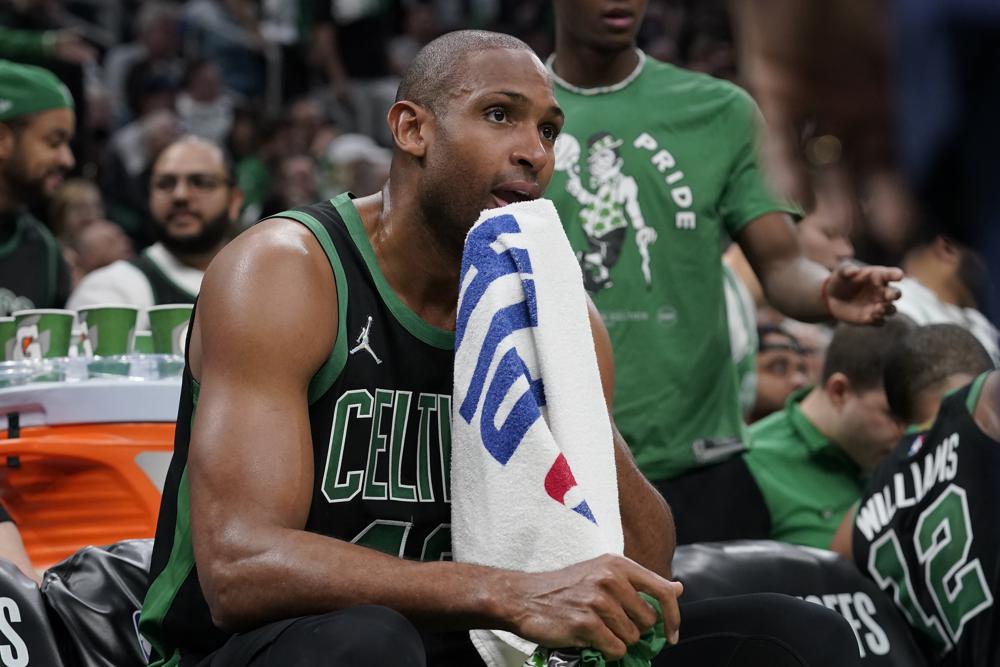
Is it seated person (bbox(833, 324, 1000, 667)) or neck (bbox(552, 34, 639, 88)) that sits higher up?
neck (bbox(552, 34, 639, 88))

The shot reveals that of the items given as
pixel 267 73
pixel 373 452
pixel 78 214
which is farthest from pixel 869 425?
pixel 267 73

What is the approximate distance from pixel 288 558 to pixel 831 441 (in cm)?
267

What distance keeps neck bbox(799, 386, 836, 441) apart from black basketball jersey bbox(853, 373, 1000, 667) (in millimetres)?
686

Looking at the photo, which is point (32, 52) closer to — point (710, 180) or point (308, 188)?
point (308, 188)

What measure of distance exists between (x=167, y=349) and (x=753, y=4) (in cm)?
265

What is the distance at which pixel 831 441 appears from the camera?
461 centimetres

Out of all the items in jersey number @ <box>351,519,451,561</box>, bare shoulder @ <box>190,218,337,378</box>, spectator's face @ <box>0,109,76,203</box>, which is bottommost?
jersey number @ <box>351,519,451,561</box>

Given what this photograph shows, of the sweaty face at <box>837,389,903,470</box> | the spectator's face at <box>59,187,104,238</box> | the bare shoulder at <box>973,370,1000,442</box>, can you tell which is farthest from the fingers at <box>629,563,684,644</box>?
the spectator's face at <box>59,187,104,238</box>

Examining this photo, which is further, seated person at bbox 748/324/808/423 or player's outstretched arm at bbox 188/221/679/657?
seated person at bbox 748/324/808/423

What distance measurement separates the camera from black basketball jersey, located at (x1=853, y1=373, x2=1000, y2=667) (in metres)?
3.51

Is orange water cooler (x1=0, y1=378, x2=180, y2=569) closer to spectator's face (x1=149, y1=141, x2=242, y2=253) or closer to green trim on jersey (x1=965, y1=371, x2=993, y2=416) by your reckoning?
green trim on jersey (x1=965, y1=371, x2=993, y2=416)

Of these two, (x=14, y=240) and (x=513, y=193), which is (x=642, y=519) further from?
(x=14, y=240)

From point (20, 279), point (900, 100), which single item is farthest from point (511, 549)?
point (20, 279)

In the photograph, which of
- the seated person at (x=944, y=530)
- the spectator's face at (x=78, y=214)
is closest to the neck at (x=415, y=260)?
the seated person at (x=944, y=530)
